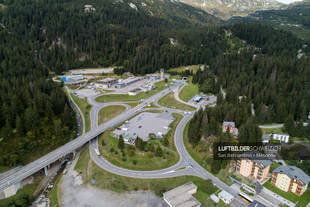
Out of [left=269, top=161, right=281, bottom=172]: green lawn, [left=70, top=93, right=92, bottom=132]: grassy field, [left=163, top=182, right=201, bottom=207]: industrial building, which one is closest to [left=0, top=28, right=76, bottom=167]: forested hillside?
[left=70, top=93, right=92, bottom=132]: grassy field

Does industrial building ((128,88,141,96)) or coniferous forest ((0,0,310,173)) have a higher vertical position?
coniferous forest ((0,0,310,173))

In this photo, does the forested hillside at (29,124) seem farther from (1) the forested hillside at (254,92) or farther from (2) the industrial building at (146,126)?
A: (1) the forested hillside at (254,92)

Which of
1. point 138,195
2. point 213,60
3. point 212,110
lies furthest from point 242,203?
point 213,60

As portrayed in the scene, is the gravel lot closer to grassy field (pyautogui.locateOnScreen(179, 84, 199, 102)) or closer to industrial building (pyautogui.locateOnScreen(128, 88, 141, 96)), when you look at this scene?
industrial building (pyautogui.locateOnScreen(128, 88, 141, 96))

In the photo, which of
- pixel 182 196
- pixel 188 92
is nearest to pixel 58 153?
pixel 182 196

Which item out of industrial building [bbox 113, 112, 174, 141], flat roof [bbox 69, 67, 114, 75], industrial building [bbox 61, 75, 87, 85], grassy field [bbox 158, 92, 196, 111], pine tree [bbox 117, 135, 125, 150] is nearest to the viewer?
pine tree [bbox 117, 135, 125, 150]

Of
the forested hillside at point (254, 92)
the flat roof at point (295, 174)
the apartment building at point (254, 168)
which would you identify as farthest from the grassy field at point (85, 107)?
the flat roof at point (295, 174)
